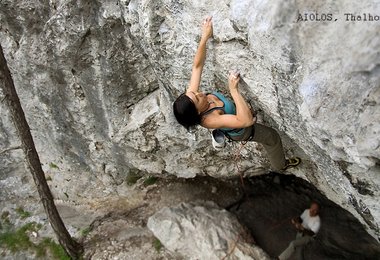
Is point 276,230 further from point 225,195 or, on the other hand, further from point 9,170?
point 9,170

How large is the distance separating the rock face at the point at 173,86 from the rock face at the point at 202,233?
1013mm

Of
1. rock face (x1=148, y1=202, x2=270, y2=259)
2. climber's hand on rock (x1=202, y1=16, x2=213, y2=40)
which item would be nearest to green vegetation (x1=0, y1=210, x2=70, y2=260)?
rock face (x1=148, y1=202, x2=270, y2=259)

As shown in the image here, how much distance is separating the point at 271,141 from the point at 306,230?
3.95 metres

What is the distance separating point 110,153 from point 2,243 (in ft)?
11.1

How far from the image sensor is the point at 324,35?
412 centimetres

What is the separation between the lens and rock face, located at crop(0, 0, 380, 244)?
4191 millimetres

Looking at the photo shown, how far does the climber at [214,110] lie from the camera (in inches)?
186

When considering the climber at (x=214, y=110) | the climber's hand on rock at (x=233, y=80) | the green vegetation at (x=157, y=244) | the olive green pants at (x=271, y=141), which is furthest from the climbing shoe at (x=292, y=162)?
the green vegetation at (x=157, y=244)

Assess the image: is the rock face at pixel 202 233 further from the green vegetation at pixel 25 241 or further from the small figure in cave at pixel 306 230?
the green vegetation at pixel 25 241

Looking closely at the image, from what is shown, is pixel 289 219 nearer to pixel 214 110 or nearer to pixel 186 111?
pixel 214 110

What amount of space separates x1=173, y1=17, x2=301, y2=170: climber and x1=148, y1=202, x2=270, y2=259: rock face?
11.7 ft

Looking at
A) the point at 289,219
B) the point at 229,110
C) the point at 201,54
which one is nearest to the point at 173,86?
the point at 201,54

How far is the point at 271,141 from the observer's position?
→ 5.90 metres

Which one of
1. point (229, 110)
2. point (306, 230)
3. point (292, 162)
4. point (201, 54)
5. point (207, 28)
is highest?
point (207, 28)
